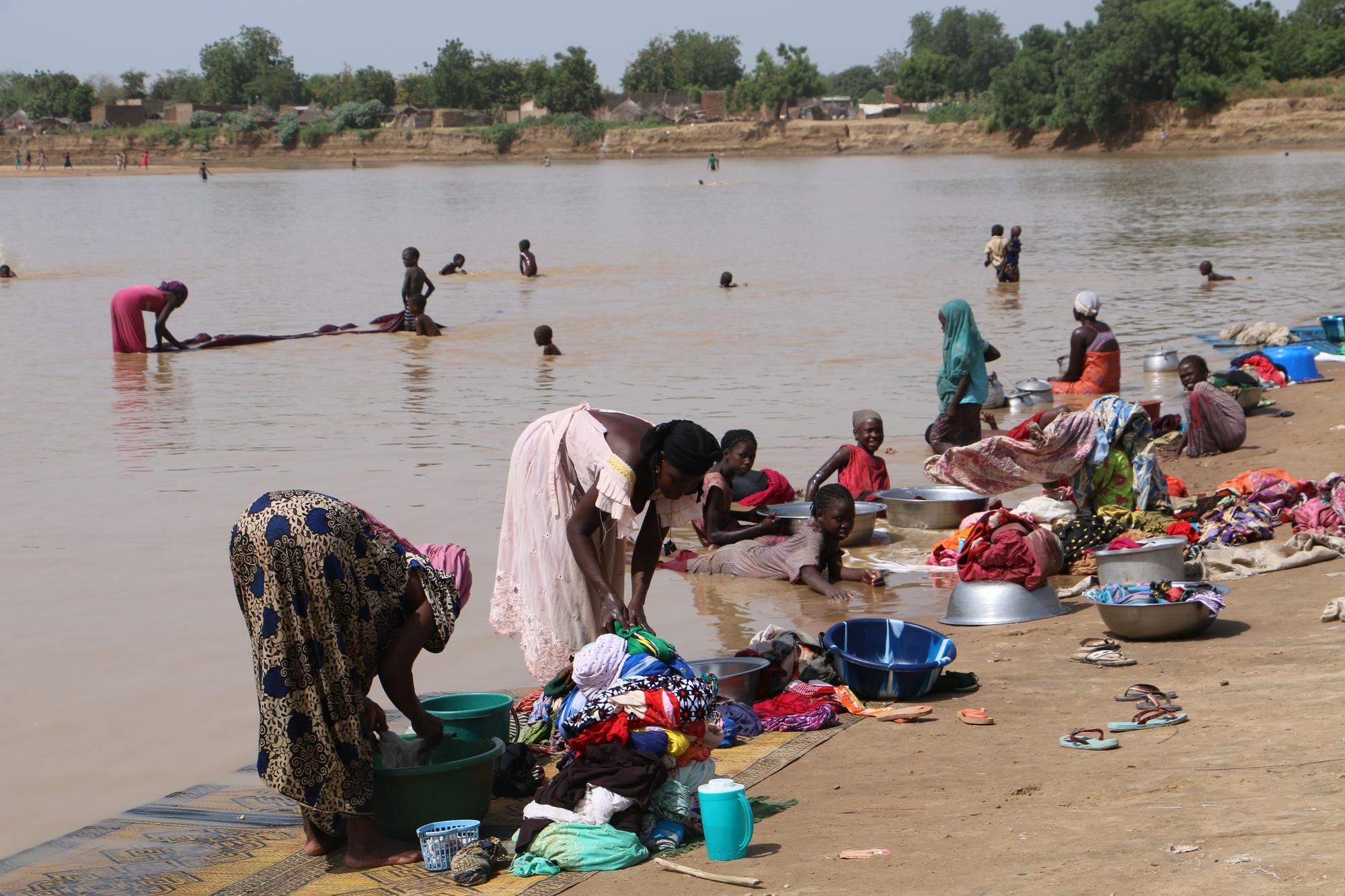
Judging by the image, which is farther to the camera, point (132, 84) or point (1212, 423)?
point (132, 84)

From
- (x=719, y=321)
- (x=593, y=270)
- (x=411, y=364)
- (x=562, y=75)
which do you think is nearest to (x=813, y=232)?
(x=593, y=270)

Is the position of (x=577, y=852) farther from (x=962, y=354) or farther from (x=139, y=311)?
(x=139, y=311)

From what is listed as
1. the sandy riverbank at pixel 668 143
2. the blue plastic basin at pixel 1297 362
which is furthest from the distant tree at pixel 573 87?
the blue plastic basin at pixel 1297 362

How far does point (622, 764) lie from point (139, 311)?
14.6m

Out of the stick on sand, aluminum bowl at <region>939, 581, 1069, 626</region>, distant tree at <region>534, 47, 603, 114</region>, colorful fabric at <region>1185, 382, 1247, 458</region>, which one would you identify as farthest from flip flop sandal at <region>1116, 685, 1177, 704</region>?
distant tree at <region>534, 47, 603, 114</region>

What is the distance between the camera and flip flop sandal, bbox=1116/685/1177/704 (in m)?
5.08

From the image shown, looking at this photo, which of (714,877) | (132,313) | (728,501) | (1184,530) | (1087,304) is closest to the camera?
(714,877)

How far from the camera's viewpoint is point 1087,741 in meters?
4.63

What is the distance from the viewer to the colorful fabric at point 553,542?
4.62 m

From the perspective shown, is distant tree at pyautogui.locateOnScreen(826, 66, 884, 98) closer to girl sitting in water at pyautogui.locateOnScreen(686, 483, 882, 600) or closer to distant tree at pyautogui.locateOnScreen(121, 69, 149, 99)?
distant tree at pyautogui.locateOnScreen(121, 69, 149, 99)

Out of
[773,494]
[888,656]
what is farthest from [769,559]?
[888,656]

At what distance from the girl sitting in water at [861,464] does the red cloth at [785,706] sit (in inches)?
144

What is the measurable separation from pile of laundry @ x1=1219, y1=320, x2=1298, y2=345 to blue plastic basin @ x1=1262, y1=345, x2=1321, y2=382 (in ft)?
7.58

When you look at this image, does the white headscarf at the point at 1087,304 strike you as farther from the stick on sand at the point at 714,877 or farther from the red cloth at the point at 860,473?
the stick on sand at the point at 714,877
